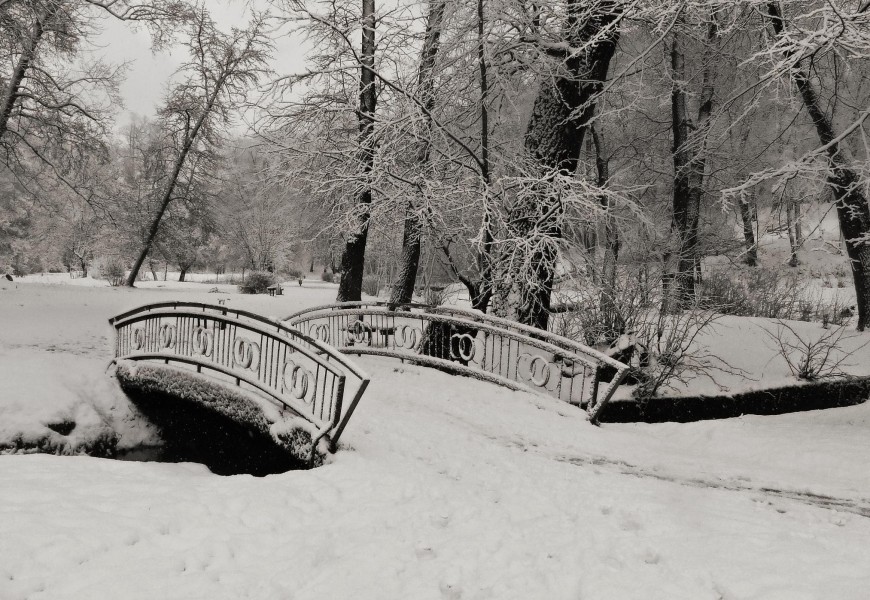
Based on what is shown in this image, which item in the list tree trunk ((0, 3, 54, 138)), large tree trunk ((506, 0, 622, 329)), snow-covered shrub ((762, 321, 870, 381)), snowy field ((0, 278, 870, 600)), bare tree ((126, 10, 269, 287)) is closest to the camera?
snowy field ((0, 278, 870, 600))

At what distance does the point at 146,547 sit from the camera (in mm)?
3504

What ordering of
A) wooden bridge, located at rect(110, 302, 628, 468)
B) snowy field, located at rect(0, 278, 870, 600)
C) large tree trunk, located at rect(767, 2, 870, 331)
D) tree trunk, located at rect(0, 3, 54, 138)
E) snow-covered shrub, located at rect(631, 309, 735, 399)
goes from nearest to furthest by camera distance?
1. snowy field, located at rect(0, 278, 870, 600)
2. wooden bridge, located at rect(110, 302, 628, 468)
3. snow-covered shrub, located at rect(631, 309, 735, 399)
4. large tree trunk, located at rect(767, 2, 870, 331)
5. tree trunk, located at rect(0, 3, 54, 138)

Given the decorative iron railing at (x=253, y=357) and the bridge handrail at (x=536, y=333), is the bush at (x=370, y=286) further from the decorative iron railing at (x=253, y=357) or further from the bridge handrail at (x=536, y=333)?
the decorative iron railing at (x=253, y=357)

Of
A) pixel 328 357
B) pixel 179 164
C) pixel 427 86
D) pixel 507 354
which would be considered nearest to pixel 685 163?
pixel 427 86

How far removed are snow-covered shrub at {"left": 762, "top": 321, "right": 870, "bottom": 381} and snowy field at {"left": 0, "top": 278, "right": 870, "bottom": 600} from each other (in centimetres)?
154

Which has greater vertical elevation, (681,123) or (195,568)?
(681,123)

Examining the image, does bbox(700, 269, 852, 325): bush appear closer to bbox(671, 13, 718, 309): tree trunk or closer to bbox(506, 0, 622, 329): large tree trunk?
bbox(671, 13, 718, 309): tree trunk

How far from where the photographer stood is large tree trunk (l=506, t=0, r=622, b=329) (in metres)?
8.16

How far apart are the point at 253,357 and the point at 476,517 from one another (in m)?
5.12

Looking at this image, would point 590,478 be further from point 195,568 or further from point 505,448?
point 195,568

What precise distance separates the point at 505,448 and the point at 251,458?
4.13m

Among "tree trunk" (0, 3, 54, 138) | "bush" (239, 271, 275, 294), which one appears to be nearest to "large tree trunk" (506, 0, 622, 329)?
"tree trunk" (0, 3, 54, 138)

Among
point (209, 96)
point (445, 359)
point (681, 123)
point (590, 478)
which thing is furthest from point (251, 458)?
point (209, 96)

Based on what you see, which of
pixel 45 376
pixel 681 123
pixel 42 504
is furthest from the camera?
pixel 681 123
